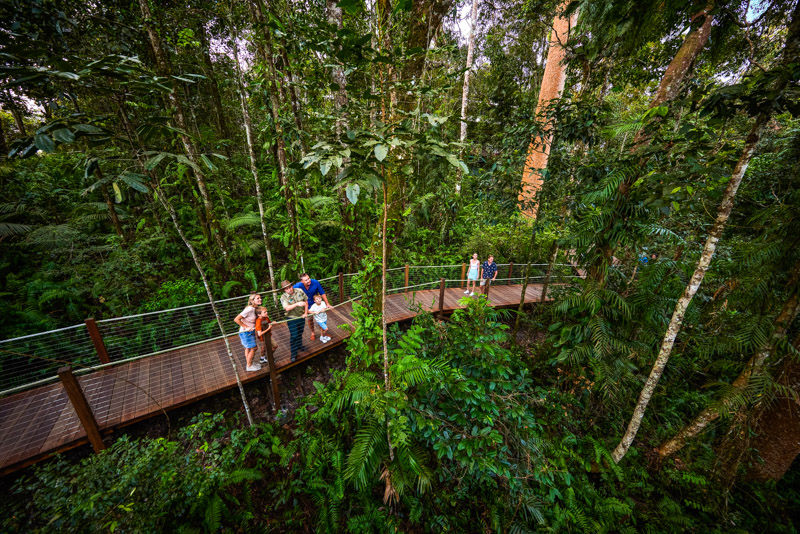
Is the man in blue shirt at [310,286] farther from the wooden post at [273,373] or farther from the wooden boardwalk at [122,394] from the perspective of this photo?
the wooden boardwalk at [122,394]

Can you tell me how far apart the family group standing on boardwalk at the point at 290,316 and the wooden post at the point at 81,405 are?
1.71m

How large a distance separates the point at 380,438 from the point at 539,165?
10047mm

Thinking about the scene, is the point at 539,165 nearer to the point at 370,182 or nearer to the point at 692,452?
the point at 692,452

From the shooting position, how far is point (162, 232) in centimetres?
775

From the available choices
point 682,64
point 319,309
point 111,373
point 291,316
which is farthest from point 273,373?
point 682,64

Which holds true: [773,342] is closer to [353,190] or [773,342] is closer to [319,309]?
[353,190]

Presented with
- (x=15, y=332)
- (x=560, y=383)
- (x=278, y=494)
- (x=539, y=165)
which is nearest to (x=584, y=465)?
(x=560, y=383)

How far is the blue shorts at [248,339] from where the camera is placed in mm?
4374

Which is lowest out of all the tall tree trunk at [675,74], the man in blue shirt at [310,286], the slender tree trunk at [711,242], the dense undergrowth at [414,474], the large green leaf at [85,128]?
the dense undergrowth at [414,474]

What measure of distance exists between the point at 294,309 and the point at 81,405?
2.64 meters

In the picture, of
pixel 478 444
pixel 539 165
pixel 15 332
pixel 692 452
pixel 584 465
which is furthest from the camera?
pixel 539 165

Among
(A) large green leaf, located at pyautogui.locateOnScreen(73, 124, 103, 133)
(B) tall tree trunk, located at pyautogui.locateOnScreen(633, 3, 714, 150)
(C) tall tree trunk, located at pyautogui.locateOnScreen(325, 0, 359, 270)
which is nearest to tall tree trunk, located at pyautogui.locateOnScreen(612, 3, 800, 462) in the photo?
(B) tall tree trunk, located at pyautogui.locateOnScreen(633, 3, 714, 150)

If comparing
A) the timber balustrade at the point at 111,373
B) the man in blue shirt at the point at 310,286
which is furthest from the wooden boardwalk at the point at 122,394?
the man in blue shirt at the point at 310,286

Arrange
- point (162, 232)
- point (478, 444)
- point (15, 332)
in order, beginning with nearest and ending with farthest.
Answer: point (478, 444) < point (15, 332) < point (162, 232)
